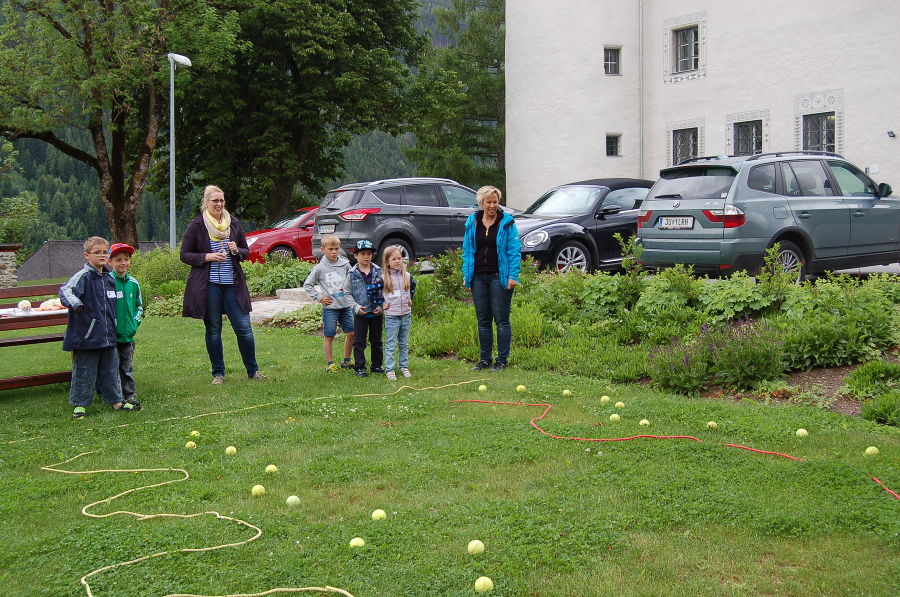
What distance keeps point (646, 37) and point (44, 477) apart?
2433 cm

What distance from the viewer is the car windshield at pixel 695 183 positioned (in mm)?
11344

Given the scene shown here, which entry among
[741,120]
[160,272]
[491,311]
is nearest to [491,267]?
[491,311]

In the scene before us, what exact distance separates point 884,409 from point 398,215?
1050 centimetres

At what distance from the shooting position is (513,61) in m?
27.8

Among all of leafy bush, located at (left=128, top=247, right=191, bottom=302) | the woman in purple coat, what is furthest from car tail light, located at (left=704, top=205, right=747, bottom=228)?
leafy bush, located at (left=128, top=247, right=191, bottom=302)

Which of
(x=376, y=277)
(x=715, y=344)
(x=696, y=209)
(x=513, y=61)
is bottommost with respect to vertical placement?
(x=715, y=344)

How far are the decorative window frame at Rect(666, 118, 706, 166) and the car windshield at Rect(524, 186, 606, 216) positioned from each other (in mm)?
10608

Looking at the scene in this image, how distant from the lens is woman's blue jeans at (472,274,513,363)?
864 centimetres

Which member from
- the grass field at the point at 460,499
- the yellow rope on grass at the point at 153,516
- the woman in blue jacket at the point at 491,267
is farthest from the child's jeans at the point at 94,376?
the woman in blue jacket at the point at 491,267

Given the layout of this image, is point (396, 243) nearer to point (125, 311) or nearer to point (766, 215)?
point (766, 215)

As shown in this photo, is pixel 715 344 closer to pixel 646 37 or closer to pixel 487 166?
pixel 646 37

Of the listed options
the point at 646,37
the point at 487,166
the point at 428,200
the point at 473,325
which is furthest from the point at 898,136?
the point at 487,166

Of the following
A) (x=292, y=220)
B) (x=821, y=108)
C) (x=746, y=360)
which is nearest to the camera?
(x=746, y=360)

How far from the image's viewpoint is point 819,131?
72.4 feet
